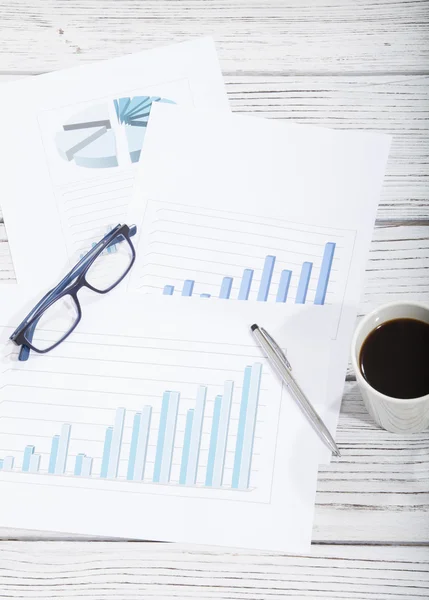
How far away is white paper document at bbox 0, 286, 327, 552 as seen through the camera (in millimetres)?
652

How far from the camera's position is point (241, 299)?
0.71 meters

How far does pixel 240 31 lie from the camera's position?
0.80m

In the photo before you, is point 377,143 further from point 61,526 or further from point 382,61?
point 61,526

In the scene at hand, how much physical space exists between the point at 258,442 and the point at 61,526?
0.61ft

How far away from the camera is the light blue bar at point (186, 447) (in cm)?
66

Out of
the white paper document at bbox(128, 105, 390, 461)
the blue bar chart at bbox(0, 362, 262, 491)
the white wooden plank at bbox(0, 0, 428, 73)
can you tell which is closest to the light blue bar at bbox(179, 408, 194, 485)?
the blue bar chart at bbox(0, 362, 262, 491)

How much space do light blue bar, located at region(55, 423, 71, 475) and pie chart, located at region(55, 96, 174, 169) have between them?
265mm

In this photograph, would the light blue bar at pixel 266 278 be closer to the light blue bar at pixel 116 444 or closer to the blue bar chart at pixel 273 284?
the blue bar chart at pixel 273 284

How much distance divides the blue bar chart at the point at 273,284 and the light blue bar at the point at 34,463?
0.19 m

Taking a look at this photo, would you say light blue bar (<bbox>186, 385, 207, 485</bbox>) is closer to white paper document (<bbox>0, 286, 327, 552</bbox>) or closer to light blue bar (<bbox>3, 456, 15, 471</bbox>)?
white paper document (<bbox>0, 286, 327, 552</bbox>)

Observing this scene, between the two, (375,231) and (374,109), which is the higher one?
(374,109)

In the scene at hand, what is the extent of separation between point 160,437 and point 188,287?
0.47 ft

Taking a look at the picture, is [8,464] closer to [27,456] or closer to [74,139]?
[27,456]

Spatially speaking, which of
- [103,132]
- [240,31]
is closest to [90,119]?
[103,132]
